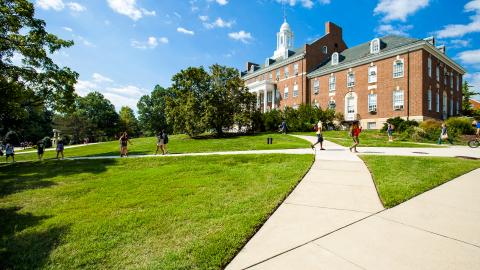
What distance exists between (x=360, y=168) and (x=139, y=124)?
6819cm

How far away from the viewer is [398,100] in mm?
28344

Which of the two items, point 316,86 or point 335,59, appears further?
point 316,86

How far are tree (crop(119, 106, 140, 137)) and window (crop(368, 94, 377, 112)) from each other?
57878 millimetres

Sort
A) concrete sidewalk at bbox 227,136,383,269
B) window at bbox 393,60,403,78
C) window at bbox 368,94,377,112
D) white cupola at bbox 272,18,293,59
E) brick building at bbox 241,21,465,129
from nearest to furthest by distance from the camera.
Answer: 1. concrete sidewalk at bbox 227,136,383,269
2. brick building at bbox 241,21,465,129
3. window at bbox 393,60,403,78
4. window at bbox 368,94,377,112
5. white cupola at bbox 272,18,293,59

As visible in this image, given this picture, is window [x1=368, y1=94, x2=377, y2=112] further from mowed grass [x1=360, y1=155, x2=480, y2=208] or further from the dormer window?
mowed grass [x1=360, y1=155, x2=480, y2=208]

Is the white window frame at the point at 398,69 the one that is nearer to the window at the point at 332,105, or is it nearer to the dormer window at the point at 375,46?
the dormer window at the point at 375,46

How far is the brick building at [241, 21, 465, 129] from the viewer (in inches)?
1078

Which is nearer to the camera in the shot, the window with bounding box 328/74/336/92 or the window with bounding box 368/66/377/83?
the window with bounding box 368/66/377/83

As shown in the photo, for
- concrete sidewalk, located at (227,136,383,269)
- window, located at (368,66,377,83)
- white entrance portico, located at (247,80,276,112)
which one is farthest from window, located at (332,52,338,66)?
concrete sidewalk, located at (227,136,383,269)

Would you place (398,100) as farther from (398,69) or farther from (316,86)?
(316,86)

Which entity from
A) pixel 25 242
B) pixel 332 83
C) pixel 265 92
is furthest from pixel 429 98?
pixel 25 242

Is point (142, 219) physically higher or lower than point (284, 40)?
lower

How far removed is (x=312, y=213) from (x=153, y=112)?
219ft

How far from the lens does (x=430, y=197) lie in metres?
5.39
